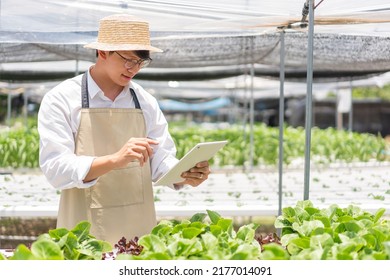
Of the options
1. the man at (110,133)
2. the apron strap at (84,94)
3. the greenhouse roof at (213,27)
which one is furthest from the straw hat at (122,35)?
the greenhouse roof at (213,27)

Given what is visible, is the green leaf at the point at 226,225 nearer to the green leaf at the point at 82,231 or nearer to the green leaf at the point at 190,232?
the green leaf at the point at 190,232

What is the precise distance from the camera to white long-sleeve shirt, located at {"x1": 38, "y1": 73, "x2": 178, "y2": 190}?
2416 millimetres

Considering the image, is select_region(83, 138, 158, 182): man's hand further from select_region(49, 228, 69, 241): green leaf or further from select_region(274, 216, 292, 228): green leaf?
select_region(274, 216, 292, 228): green leaf

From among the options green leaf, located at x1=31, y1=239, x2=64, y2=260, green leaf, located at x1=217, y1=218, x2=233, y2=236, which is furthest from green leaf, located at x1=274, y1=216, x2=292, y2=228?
green leaf, located at x1=31, y1=239, x2=64, y2=260

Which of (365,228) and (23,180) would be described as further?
(23,180)

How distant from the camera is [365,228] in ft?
7.12

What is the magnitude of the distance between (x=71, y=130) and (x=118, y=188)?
31cm

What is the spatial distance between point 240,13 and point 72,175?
188cm

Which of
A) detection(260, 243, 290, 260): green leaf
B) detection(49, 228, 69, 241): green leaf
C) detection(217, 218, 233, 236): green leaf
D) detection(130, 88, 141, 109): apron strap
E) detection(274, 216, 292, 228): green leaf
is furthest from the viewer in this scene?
detection(130, 88, 141, 109): apron strap

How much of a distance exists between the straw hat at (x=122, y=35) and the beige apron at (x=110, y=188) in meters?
0.19

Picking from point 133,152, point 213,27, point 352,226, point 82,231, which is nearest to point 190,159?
point 133,152

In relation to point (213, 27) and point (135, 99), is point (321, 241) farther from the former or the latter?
point (213, 27)

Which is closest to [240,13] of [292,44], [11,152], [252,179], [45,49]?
[292,44]
